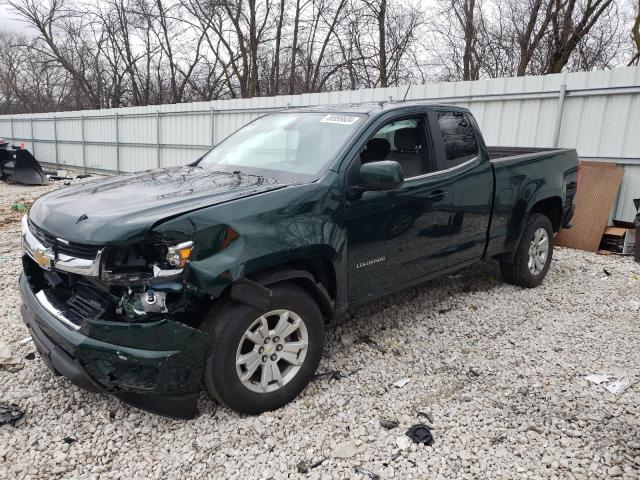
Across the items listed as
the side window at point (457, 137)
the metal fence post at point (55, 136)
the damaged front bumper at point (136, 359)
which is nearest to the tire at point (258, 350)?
the damaged front bumper at point (136, 359)

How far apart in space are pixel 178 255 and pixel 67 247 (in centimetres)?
64

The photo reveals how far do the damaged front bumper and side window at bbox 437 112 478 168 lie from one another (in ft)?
8.64

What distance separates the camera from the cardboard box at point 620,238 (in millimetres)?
6723

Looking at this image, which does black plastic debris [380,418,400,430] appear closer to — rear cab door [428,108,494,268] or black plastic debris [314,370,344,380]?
black plastic debris [314,370,344,380]

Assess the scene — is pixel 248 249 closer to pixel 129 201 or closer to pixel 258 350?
Result: pixel 258 350

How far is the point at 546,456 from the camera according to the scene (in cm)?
260

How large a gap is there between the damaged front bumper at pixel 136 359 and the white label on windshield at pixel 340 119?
191 centimetres

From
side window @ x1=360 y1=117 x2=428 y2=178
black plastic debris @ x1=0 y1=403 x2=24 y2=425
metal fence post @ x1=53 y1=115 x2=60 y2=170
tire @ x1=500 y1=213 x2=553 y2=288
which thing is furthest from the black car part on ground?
tire @ x1=500 y1=213 x2=553 y2=288

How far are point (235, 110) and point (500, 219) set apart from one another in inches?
366

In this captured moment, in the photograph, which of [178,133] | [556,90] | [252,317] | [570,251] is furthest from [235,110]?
[252,317]

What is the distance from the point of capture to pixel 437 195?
3836 mm

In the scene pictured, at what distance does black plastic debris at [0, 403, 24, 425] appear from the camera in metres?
2.87

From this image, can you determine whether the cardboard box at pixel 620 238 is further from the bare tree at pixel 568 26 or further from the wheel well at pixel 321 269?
the bare tree at pixel 568 26

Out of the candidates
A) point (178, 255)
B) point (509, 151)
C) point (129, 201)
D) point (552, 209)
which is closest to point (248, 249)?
point (178, 255)
